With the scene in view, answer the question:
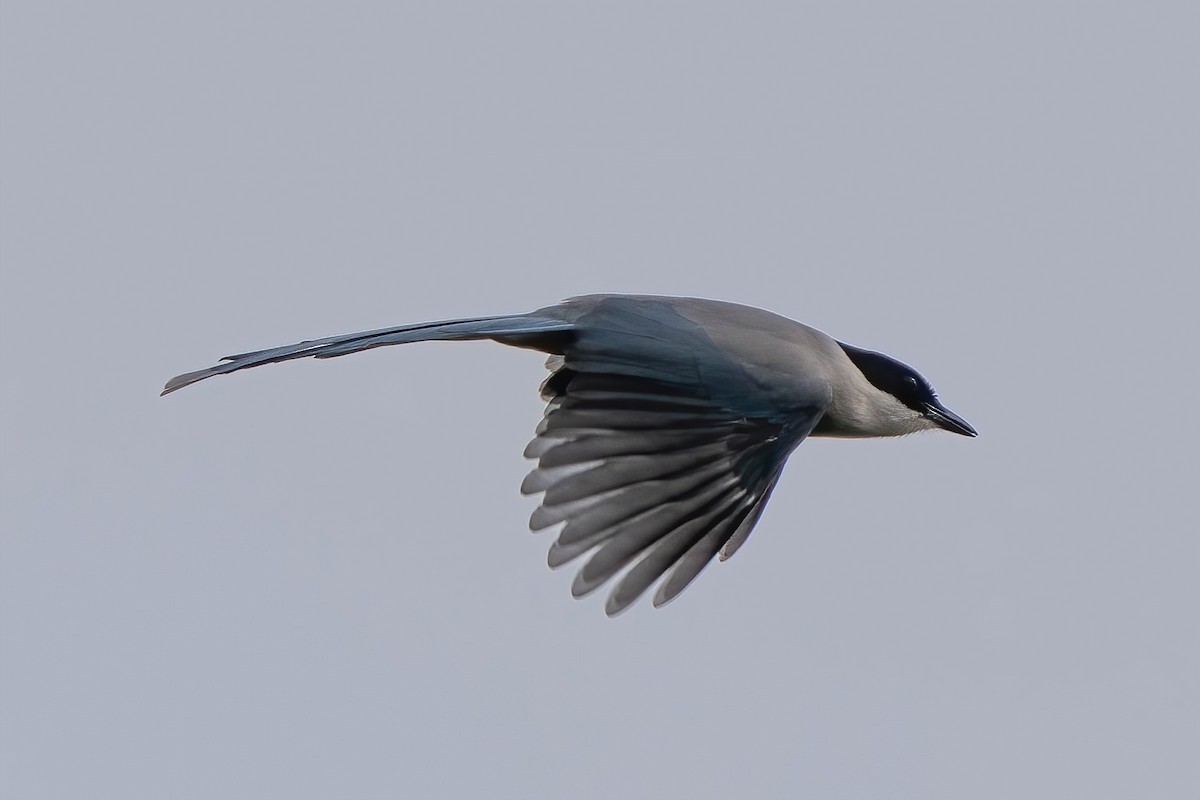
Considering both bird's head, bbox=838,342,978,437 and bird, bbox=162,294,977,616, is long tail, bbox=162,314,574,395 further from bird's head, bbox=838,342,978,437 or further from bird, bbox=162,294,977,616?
bird's head, bbox=838,342,978,437

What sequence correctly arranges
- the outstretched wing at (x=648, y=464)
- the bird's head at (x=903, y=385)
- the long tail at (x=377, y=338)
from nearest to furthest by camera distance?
1. the outstretched wing at (x=648, y=464)
2. the long tail at (x=377, y=338)
3. the bird's head at (x=903, y=385)

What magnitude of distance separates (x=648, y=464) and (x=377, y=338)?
94 centimetres

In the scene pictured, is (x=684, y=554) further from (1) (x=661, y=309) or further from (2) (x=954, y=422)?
(2) (x=954, y=422)

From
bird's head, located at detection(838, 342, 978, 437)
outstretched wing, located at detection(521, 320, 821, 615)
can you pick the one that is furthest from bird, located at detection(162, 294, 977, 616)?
bird's head, located at detection(838, 342, 978, 437)

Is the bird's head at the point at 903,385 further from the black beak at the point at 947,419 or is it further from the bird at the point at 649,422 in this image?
the bird at the point at 649,422

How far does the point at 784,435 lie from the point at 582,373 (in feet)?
2.13

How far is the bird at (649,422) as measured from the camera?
4559 millimetres

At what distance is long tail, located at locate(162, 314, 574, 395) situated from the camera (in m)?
4.92

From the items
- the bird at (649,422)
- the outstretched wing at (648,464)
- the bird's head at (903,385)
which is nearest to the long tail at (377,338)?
the bird at (649,422)

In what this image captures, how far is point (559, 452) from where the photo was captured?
4.66 m

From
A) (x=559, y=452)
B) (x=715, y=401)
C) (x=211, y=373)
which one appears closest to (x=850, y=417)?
(x=715, y=401)

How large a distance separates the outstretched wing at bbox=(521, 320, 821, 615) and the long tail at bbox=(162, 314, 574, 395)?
0.66ft

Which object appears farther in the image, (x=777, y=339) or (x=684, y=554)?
(x=777, y=339)

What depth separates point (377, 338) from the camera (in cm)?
495
